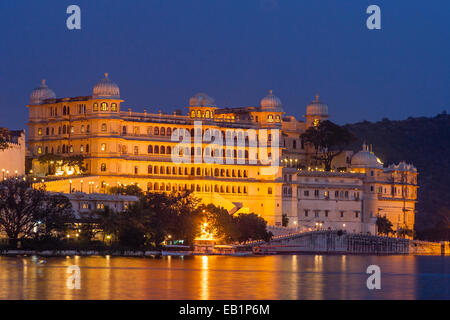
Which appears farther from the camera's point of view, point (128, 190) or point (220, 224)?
point (128, 190)

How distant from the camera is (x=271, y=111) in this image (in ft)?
554

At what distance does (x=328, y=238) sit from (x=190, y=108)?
24.2 meters

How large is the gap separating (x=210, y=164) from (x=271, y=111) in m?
12.5

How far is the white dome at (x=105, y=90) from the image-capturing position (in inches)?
6088

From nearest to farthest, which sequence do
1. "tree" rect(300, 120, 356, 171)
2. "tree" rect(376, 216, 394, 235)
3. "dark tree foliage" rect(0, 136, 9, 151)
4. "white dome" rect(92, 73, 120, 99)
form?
"dark tree foliage" rect(0, 136, 9, 151) → "white dome" rect(92, 73, 120, 99) → "tree" rect(300, 120, 356, 171) → "tree" rect(376, 216, 394, 235)

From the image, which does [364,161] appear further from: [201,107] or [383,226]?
[201,107]

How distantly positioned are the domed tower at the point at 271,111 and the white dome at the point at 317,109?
459 inches

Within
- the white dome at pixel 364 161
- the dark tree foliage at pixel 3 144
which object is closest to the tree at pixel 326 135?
the white dome at pixel 364 161

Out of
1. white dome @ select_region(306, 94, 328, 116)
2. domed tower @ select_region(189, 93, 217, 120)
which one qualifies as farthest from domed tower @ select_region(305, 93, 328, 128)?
domed tower @ select_region(189, 93, 217, 120)

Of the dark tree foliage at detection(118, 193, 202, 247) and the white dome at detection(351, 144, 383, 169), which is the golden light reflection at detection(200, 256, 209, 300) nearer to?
the dark tree foliage at detection(118, 193, 202, 247)

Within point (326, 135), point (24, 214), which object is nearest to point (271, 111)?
point (326, 135)

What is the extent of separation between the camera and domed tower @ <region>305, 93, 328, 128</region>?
18012cm

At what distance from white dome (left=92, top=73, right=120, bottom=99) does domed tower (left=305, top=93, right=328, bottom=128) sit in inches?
1389

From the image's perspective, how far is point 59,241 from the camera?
117 metres
